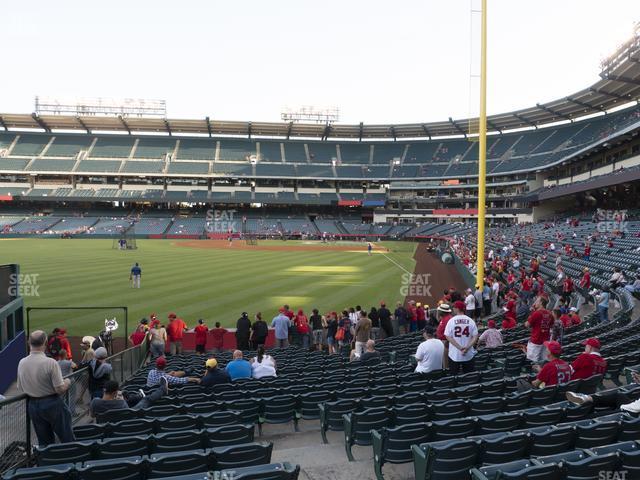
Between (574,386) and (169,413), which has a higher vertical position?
(574,386)

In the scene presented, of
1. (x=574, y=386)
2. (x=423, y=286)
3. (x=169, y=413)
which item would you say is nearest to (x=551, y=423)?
(x=574, y=386)

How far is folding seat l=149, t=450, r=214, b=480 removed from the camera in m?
3.96

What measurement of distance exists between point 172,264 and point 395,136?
63.1 meters

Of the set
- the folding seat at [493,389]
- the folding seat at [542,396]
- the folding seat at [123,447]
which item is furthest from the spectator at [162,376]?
the folding seat at [542,396]

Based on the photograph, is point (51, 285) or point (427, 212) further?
point (427, 212)

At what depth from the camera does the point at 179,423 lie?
5465 millimetres

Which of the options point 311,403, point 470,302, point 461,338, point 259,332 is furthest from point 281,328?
point 311,403

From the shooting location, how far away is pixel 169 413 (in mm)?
6145

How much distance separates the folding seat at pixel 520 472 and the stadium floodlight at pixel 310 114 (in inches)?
3494

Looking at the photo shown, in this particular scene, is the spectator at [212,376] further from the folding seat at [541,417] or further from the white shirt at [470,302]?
the white shirt at [470,302]

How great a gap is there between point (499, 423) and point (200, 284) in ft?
71.5

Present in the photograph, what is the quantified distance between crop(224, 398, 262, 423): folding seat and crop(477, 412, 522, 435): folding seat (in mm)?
3049

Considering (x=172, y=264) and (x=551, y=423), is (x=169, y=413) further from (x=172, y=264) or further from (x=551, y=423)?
(x=172, y=264)

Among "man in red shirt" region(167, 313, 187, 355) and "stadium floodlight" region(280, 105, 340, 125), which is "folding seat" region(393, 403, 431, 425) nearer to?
"man in red shirt" region(167, 313, 187, 355)
